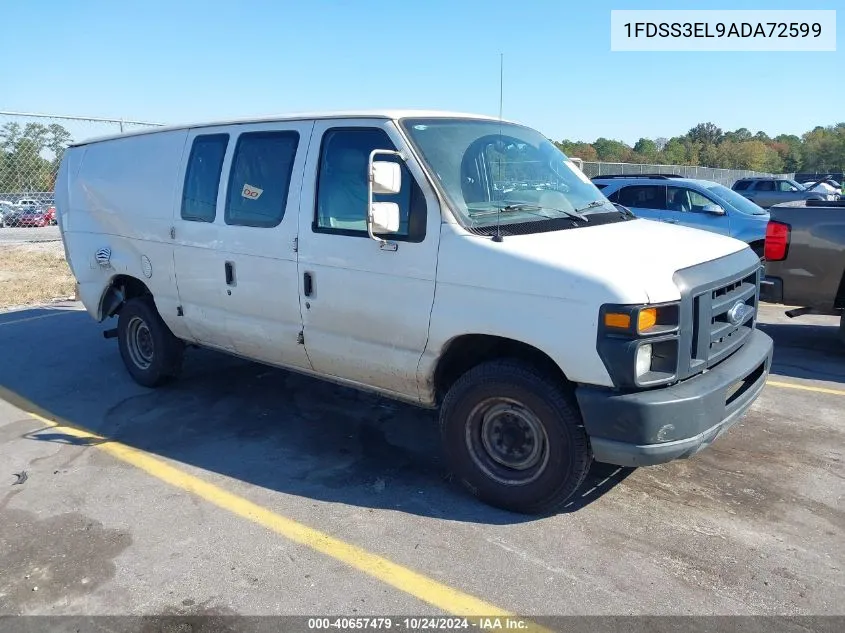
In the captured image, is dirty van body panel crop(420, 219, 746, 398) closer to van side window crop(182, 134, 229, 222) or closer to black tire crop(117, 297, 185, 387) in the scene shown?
van side window crop(182, 134, 229, 222)

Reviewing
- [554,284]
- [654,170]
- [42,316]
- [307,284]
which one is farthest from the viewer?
[654,170]

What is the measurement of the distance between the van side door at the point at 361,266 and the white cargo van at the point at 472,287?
1 cm

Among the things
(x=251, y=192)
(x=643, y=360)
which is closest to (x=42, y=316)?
(x=251, y=192)

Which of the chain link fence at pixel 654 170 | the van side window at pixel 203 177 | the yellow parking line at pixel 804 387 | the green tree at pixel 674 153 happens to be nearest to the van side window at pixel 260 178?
the van side window at pixel 203 177

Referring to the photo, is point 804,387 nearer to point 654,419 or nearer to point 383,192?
point 654,419

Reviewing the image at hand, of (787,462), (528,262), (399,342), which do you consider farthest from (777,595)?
(399,342)

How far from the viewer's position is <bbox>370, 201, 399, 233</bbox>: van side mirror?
3.76m

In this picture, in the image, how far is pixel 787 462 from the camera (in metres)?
4.40

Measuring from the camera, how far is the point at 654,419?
3.23m

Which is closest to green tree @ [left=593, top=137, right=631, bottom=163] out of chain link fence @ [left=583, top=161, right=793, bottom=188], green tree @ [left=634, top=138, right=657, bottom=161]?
green tree @ [left=634, top=138, right=657, bottom=161]

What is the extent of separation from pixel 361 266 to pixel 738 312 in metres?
2.23

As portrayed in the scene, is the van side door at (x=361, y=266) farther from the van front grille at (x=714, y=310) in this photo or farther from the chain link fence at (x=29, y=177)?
the chain link fence at (x=29, y=177)

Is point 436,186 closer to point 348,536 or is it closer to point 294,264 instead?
point 294,264

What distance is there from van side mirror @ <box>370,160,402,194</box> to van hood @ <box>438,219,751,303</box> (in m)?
0.40
